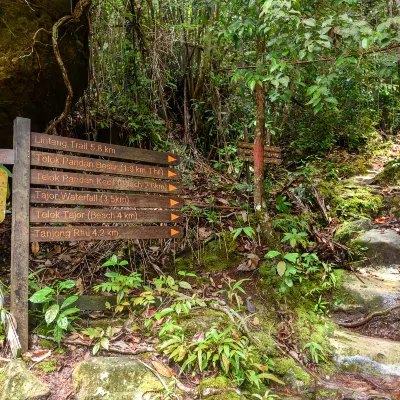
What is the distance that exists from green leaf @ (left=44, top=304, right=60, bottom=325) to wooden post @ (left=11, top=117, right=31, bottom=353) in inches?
6.0

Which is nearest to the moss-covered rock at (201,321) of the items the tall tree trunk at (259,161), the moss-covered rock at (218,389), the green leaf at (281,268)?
the moss-covered rock at (218,389)

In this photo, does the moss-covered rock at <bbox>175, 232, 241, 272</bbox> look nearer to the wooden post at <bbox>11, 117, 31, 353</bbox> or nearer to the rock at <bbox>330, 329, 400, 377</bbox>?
the rock at <bbox>330, 329, 400, 377</bbox>

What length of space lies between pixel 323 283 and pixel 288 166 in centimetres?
517

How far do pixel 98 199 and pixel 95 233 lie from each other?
0.30 m

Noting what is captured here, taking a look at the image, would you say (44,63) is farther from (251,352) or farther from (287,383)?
(287,383)

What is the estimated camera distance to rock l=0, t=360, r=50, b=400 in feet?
7.38

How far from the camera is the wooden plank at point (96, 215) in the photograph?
280 centimetres

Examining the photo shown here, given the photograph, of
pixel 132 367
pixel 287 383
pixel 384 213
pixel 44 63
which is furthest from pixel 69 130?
pixel 384 213

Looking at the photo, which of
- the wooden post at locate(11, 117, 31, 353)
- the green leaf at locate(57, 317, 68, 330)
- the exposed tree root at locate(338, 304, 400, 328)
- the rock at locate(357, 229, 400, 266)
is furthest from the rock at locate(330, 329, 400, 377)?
the wooden post at locate(11, 117, 31, 353)

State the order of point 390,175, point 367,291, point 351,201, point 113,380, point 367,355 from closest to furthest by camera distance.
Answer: point 113,380 < point 367,355 < point 367,291 < point 351,201 < point 390,175

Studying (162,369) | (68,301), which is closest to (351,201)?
(162,369)

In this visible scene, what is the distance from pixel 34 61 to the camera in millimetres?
4094

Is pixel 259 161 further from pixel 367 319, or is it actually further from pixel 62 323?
pixel 62 323

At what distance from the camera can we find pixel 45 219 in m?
2.81
